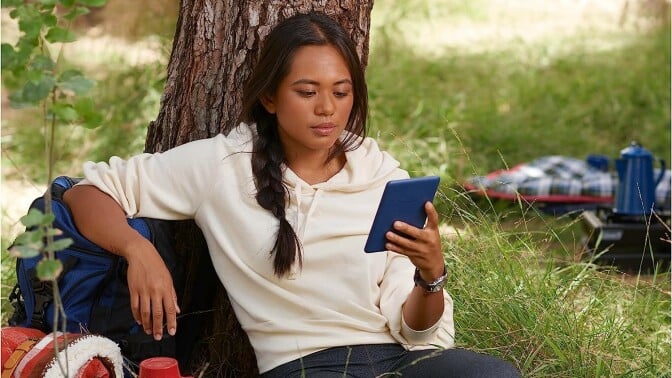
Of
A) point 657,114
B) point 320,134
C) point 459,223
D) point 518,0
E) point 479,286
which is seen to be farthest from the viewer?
point 518,0

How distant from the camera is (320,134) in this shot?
2627mm

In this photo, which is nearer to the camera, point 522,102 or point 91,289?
point 91,289

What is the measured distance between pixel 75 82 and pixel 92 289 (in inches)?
34.0

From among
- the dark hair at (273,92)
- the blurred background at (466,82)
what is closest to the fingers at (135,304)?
the dark hair at (273,92)

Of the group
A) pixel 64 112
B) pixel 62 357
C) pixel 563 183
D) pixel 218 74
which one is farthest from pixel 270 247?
pixel 563 183

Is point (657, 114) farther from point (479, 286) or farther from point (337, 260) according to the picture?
point (337, 260)

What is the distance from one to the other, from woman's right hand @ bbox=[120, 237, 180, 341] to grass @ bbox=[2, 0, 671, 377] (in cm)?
51

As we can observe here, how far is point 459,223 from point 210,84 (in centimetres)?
117

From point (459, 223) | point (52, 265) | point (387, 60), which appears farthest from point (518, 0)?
A: point (52, 265)

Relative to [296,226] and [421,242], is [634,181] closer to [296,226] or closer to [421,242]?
[296,226]

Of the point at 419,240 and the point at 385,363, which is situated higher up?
the point at 419,240

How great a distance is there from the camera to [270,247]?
261cm

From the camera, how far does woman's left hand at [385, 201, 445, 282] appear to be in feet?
7.66

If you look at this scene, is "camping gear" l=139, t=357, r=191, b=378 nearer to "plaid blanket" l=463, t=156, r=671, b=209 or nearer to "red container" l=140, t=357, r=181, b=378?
"red container" l=140, t=357, r=181, b=378
